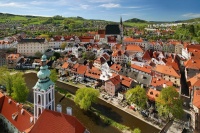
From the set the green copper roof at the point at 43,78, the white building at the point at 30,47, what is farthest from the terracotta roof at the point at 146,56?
the green copper roof at the point at 43,78

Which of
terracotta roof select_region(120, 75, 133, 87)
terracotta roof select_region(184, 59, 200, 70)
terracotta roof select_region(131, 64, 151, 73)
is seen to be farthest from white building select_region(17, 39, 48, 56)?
terracotta roof select_region(184, 59, 200, 70)

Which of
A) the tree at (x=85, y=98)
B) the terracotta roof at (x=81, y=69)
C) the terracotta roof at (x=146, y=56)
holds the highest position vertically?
the terracotta roof at (x=146, y=56)

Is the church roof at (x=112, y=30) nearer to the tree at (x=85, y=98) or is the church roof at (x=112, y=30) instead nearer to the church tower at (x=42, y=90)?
the tree at (x=85, y=98)

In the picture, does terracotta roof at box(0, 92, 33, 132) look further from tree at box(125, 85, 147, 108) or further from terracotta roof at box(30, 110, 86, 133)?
tree at box(125, 85, 147, 108)

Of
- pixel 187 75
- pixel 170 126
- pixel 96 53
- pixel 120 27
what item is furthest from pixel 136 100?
pixel 120 27

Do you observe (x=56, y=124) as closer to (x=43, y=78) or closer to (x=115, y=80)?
(x=43, y=78)

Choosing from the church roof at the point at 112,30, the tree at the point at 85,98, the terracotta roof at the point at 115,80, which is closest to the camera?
the tree at the point at 85,98

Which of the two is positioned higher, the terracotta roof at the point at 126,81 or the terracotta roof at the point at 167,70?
the terracotta roof at the point at 167,70
